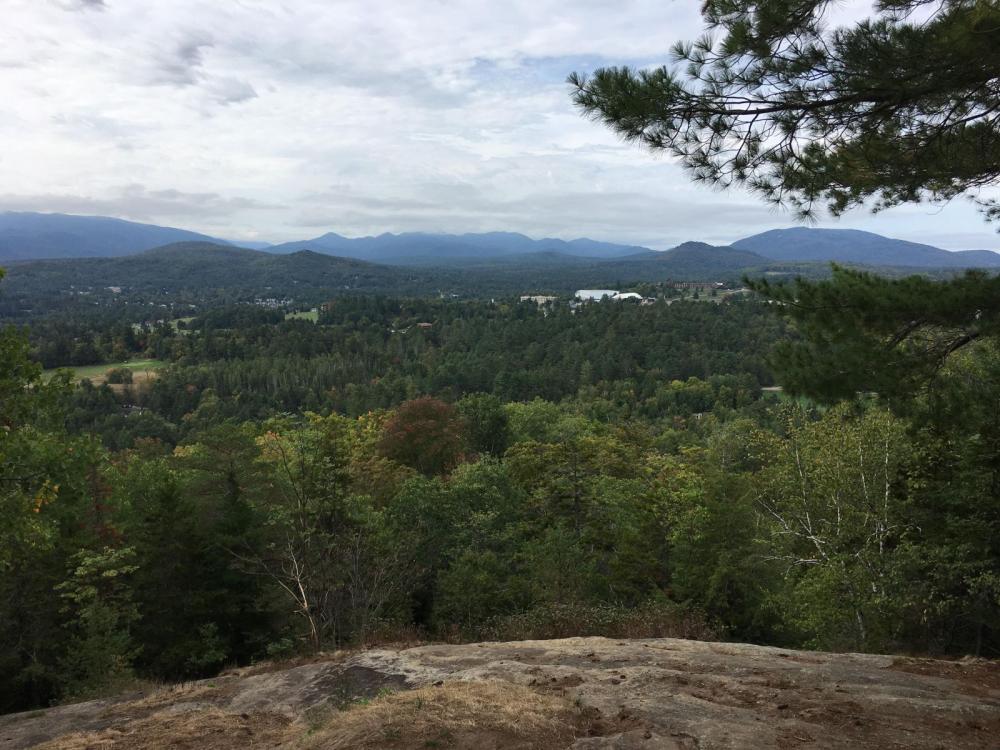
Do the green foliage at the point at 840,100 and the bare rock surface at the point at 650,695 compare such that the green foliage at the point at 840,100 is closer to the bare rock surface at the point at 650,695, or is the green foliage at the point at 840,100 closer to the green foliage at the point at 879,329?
the green foliage at the point at 879,329

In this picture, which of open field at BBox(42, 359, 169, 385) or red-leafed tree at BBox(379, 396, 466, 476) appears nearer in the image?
red-leafed tree at BBox(379, 396, 466, 476)

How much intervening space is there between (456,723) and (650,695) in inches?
94.6

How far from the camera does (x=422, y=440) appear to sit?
30469 mm

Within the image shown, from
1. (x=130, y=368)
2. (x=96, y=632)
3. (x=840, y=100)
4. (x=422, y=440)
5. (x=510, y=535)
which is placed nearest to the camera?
(x=840, y=100)

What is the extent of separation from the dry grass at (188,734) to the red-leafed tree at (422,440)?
2288 centimetres

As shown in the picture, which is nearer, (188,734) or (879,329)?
(879,329)

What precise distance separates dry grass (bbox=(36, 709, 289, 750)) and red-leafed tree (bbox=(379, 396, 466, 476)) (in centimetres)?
2288

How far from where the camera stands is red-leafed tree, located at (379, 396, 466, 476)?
100ft

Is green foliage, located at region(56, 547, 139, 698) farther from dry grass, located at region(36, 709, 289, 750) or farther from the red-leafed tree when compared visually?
the red-leafed tree

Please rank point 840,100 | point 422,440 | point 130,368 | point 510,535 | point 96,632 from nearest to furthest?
point 840,100 < point 96,632 < point 510,535 < point 422,440 < point 130,368

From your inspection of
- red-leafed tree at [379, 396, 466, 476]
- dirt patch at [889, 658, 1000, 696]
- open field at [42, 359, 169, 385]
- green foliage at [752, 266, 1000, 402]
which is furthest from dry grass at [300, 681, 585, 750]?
open field at [42, 359, 169, 385]

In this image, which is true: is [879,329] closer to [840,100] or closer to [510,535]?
[840,100]

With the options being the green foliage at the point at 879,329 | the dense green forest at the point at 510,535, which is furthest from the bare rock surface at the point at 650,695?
the green foliage at the point at 879,329

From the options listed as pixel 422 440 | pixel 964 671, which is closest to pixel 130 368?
pixel 422 440
